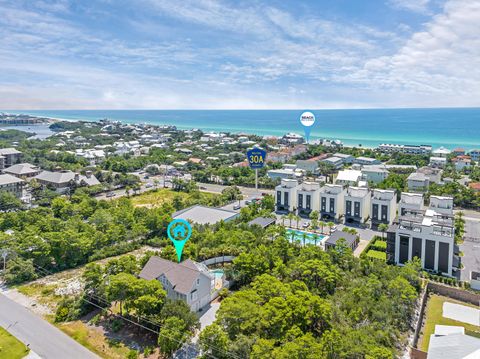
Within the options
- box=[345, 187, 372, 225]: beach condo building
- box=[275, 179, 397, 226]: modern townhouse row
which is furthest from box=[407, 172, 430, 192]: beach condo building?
box=[345, 187, 372, 225]: beach condo building

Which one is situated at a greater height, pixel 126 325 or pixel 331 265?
pixel 331 265

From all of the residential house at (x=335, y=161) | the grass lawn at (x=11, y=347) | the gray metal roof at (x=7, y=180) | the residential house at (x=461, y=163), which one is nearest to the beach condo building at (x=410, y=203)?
the grass lawn at (x=11, y=347)

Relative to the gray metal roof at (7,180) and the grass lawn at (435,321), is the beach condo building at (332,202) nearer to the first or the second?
the grass lawn at (435,321)

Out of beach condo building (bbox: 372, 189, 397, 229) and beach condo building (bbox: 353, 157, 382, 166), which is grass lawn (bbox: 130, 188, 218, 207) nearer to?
beach condo building (bbox: 372, 189, 397, 229)

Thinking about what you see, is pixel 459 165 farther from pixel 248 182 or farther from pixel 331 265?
pixel 331 265

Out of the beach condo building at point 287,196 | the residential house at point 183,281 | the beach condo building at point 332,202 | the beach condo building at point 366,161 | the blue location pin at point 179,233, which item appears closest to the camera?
the residential house at point 183,281

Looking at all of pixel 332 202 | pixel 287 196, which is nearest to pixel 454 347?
pixel 332 202

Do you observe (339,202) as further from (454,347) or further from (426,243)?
(454,347)

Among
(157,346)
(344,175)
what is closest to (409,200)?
(344,175)
